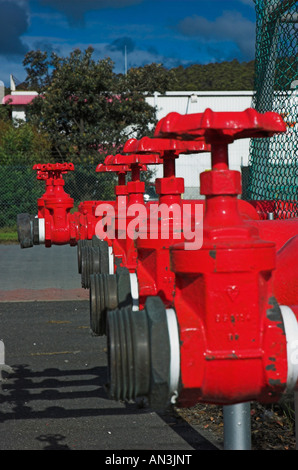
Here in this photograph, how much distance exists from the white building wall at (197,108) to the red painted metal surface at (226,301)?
19571 millimetres

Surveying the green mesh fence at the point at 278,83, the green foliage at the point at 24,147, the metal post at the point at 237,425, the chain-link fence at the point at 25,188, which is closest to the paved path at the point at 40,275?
the chain-link fence at the point at 25,188

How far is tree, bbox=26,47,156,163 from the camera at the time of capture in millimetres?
19922

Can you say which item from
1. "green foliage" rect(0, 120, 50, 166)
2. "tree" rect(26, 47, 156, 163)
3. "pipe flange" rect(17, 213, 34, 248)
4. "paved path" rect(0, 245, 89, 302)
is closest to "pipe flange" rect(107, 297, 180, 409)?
"pipe flange" rect(17, 213, 34, 248)

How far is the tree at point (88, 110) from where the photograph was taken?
1992 centimetres

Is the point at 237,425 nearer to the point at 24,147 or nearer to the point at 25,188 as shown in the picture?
the point at 25,188

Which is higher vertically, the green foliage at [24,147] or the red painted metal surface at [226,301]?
the green foliage at [24,147]

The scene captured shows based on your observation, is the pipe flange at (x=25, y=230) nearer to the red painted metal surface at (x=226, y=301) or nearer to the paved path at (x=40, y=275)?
the red painted metal surface at (x=226, y=301)

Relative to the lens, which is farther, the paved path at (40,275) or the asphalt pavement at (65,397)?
the paved path at (40,275)

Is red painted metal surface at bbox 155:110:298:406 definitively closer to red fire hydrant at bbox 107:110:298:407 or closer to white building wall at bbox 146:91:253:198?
red fire hydrant at bbox 107:110:298:407

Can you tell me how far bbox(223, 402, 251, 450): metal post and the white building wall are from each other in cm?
1871

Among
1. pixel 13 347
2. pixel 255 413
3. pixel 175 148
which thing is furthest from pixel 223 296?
pixel 13 347

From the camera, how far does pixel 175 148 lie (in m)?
1.78

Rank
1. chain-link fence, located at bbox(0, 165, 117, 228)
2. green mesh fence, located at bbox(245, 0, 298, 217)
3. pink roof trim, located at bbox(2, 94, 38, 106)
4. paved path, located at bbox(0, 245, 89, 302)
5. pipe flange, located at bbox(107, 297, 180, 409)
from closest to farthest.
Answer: pipe flange, located at bbox(107, 297, 180, 409) → green mesh fence, located at bbox(245, 0, 298, 217) → paved path, located at bbox(0, 245, 89, 302) → chain-link fence, located at bbox(0, 165, 117, 228) → pink roof trim, located at bbox(2, 94, 38, 106)
